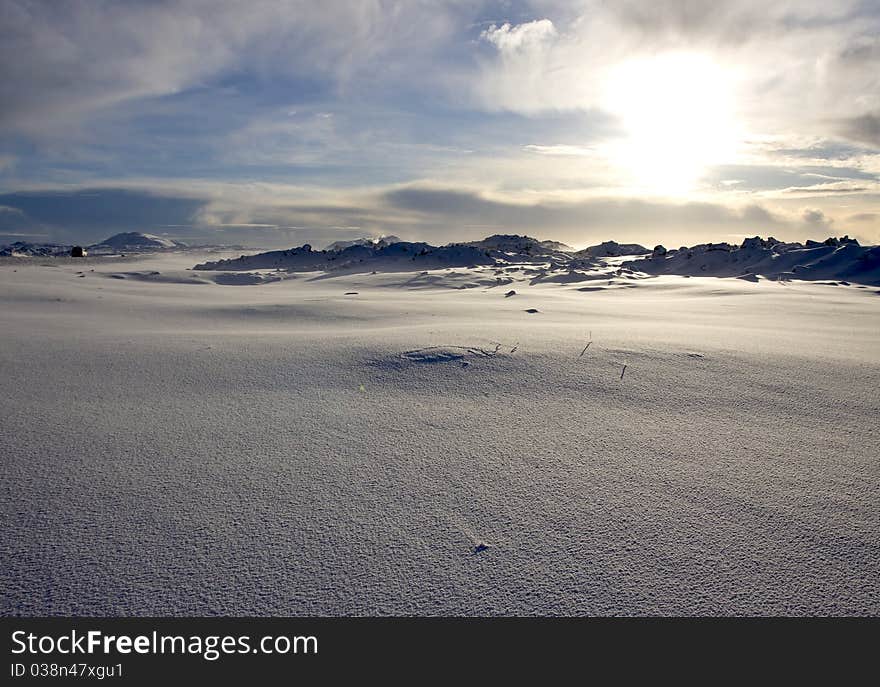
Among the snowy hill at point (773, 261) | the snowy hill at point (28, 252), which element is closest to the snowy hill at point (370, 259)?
the snowy hill at point (773, 261)

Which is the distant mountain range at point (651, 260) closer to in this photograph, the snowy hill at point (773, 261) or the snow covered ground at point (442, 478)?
the snowy hill at point (773, 261)

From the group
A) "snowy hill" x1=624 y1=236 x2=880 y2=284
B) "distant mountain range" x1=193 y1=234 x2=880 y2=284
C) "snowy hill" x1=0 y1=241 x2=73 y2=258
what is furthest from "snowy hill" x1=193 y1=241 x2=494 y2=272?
"snowy hill" x1=0 y1=241 x2=73 y2=258

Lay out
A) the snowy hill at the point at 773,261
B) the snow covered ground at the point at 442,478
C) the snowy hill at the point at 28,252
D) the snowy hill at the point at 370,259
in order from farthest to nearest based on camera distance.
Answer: the snowy hill at the point at 28,252
the snowy hill at the point at 370,259
the snowy hill at the point at 773,261
the snow covered ground at the point at 442,478

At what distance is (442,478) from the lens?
1958 millimetres

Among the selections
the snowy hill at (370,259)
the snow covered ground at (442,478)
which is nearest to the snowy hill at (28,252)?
the snowy hill at (370,259)

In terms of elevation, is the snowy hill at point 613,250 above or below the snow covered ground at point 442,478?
above

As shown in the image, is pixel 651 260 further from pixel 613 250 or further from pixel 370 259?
pixel 370 259

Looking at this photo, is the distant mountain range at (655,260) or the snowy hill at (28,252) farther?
the snowy hill at (28,252)

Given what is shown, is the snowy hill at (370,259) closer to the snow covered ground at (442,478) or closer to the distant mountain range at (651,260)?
the distant mountain range at (651,260)

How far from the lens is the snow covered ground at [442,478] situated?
1.38 metres

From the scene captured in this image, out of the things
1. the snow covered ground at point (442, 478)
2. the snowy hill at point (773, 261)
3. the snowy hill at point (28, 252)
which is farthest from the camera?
the snowy hill at point (28, 252)

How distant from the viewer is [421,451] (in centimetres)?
220

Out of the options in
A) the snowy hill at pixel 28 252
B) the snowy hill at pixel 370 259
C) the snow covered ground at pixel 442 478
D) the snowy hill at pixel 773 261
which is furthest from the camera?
the snowy hill at pixel 28 252

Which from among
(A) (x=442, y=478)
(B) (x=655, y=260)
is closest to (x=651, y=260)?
(B) (x=655, y=260)
